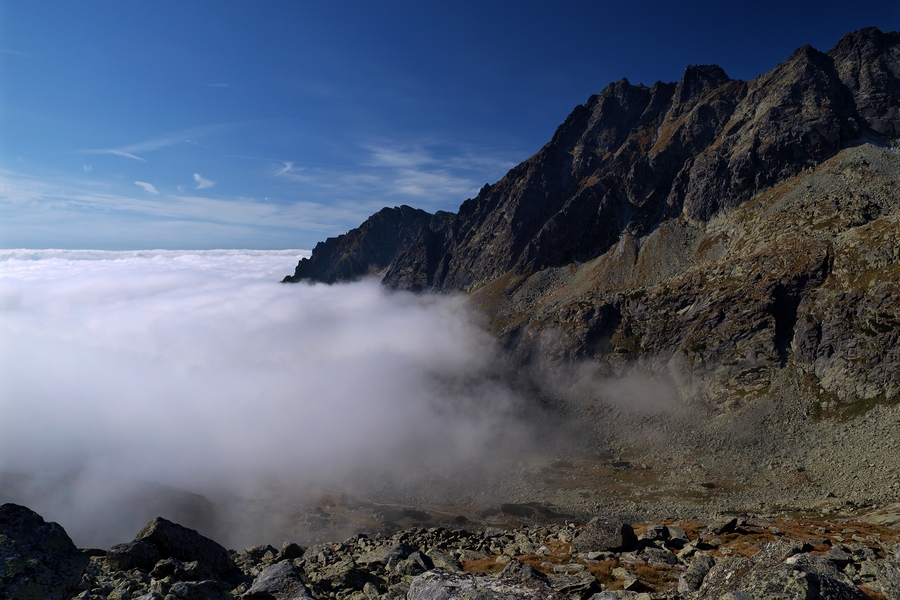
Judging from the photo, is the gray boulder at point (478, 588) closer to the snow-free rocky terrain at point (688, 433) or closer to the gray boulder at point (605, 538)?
the snow-free rocky terrain at point (688, 433)

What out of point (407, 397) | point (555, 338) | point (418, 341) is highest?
point (555, 338)

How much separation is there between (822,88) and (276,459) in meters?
260

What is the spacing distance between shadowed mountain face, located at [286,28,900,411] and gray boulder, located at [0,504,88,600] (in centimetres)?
12766

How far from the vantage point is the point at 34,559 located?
15.4 m

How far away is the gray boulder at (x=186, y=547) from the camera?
26203 millimetres

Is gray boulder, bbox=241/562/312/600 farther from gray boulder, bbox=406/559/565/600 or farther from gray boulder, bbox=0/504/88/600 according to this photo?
gray boulder, bbox=406/559/565/600

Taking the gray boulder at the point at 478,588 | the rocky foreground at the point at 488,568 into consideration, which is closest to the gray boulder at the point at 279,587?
the rocky foreground at the point at 488,568

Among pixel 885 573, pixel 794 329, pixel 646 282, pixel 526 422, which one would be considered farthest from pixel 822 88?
pixel 885 573

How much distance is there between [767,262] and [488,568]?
5228 inches

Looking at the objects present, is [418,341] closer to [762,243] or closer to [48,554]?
[762,243]

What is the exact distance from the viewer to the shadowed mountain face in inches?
3989

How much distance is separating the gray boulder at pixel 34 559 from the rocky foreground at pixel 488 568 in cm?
4

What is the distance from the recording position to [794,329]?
110375mm

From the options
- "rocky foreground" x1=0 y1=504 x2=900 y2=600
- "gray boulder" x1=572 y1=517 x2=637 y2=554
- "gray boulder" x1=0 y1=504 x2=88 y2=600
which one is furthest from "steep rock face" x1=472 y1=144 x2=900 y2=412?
"gray boulder" x1=0 y1=504 x2=88 y2=600
